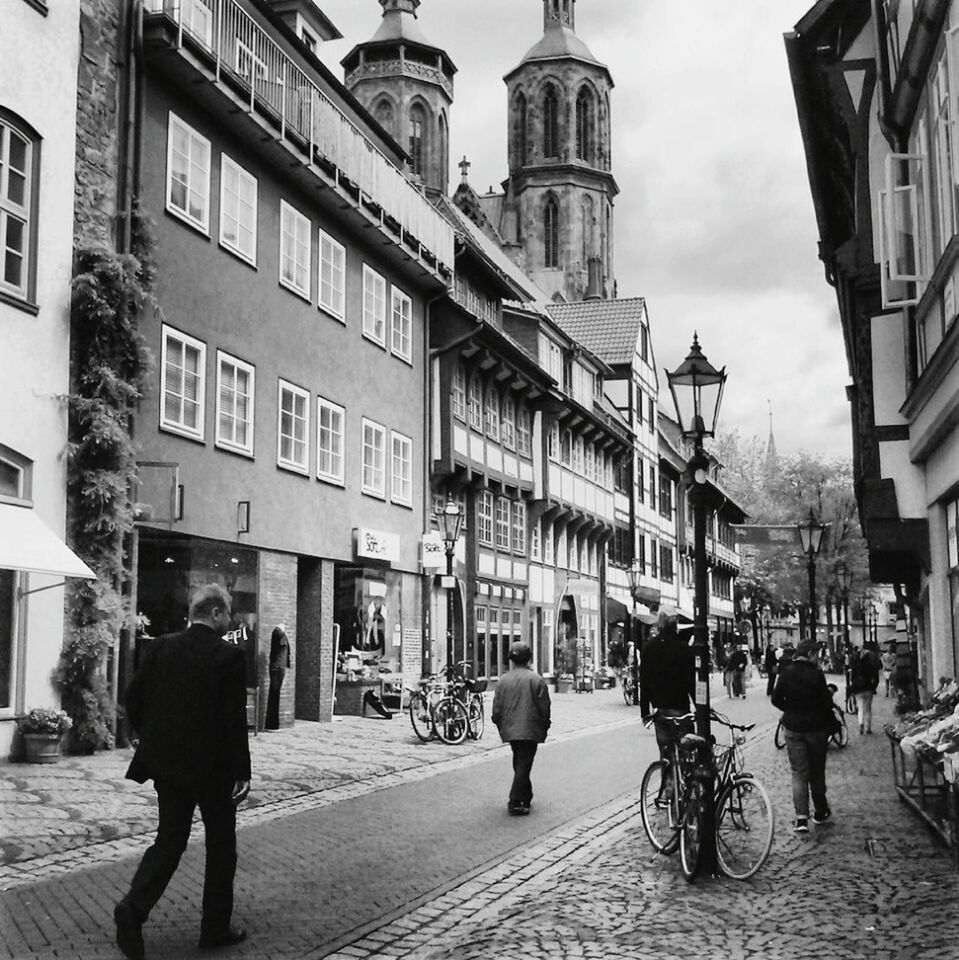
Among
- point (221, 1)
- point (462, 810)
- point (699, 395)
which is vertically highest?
point (221, 1)

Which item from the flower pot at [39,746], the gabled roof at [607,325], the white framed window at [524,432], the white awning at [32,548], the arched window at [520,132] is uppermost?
the arched window at [520,132]

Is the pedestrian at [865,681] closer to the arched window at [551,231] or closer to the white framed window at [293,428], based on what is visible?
the white framed window at [293,428]

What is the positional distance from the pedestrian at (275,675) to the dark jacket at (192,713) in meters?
15.5

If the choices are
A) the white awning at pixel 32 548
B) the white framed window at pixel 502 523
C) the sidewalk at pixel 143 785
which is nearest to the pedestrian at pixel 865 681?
the sidewalk at pixel 143 785

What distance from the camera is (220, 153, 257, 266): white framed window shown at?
21672mm

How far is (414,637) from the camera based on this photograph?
29.9m

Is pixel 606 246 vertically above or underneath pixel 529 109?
underneath

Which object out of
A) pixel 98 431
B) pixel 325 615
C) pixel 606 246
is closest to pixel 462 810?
pixel 98 431

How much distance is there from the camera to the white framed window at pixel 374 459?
2723 cm

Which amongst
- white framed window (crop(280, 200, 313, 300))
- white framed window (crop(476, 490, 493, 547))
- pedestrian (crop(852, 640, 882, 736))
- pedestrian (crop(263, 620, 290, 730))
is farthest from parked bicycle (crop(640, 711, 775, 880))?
white framed window (crop(476, 490, 493, 547))

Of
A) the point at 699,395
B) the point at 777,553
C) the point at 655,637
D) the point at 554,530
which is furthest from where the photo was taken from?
the point at 777,553

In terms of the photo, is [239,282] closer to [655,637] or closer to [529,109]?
[655,637]

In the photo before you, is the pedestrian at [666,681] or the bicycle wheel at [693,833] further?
the pedestrian at [666,681]

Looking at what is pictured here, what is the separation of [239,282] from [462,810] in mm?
11030
